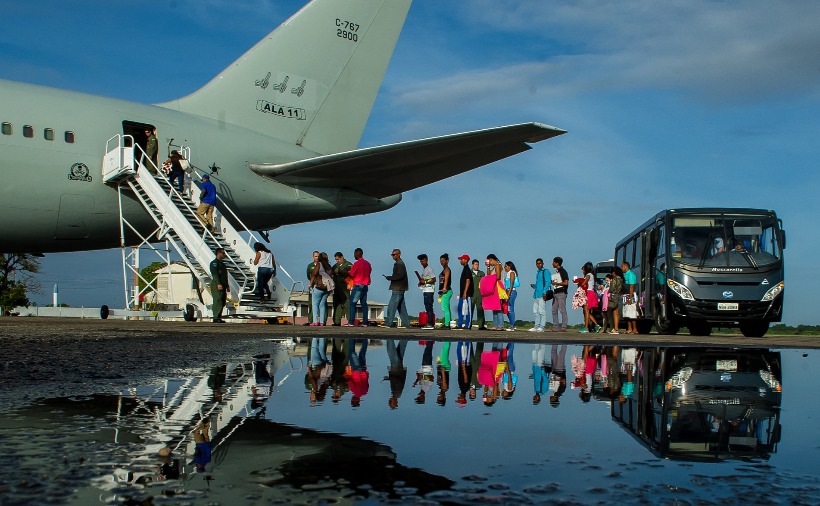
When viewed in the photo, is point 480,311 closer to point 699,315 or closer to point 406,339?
point 699,315

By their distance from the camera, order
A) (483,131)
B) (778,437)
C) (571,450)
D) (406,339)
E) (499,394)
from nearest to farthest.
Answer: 1. (571,450)
2. (778,437)
3. (499,394)
4. (406,339)
5. (483,131)

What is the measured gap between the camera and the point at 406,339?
9523mm

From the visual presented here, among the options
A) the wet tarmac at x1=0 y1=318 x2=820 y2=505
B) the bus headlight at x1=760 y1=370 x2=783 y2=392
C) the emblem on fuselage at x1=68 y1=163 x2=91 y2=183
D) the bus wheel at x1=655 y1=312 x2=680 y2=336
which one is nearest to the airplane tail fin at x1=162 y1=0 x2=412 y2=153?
the emblem on fuselage at x1=68 y1=163 x2=91 y2=183

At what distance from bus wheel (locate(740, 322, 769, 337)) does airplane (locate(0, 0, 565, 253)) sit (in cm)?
688

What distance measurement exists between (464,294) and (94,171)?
7502 millimetres

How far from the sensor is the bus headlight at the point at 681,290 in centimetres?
1575

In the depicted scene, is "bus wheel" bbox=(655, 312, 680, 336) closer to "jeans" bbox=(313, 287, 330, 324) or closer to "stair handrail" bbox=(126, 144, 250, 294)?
"jeans" bbox=(313, 287, 330, 324)

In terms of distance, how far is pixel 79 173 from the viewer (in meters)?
14.4

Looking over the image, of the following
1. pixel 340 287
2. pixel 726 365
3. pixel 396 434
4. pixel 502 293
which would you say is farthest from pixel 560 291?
pixel 396 434

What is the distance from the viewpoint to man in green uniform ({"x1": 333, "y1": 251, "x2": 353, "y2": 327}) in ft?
53.3

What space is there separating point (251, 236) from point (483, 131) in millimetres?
5466

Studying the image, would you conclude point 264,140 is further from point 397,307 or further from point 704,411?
point 704,411

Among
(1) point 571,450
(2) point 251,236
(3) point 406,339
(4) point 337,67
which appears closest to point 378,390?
(1) point 571,450

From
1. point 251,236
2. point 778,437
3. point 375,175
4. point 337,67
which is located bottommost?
point 778,437
